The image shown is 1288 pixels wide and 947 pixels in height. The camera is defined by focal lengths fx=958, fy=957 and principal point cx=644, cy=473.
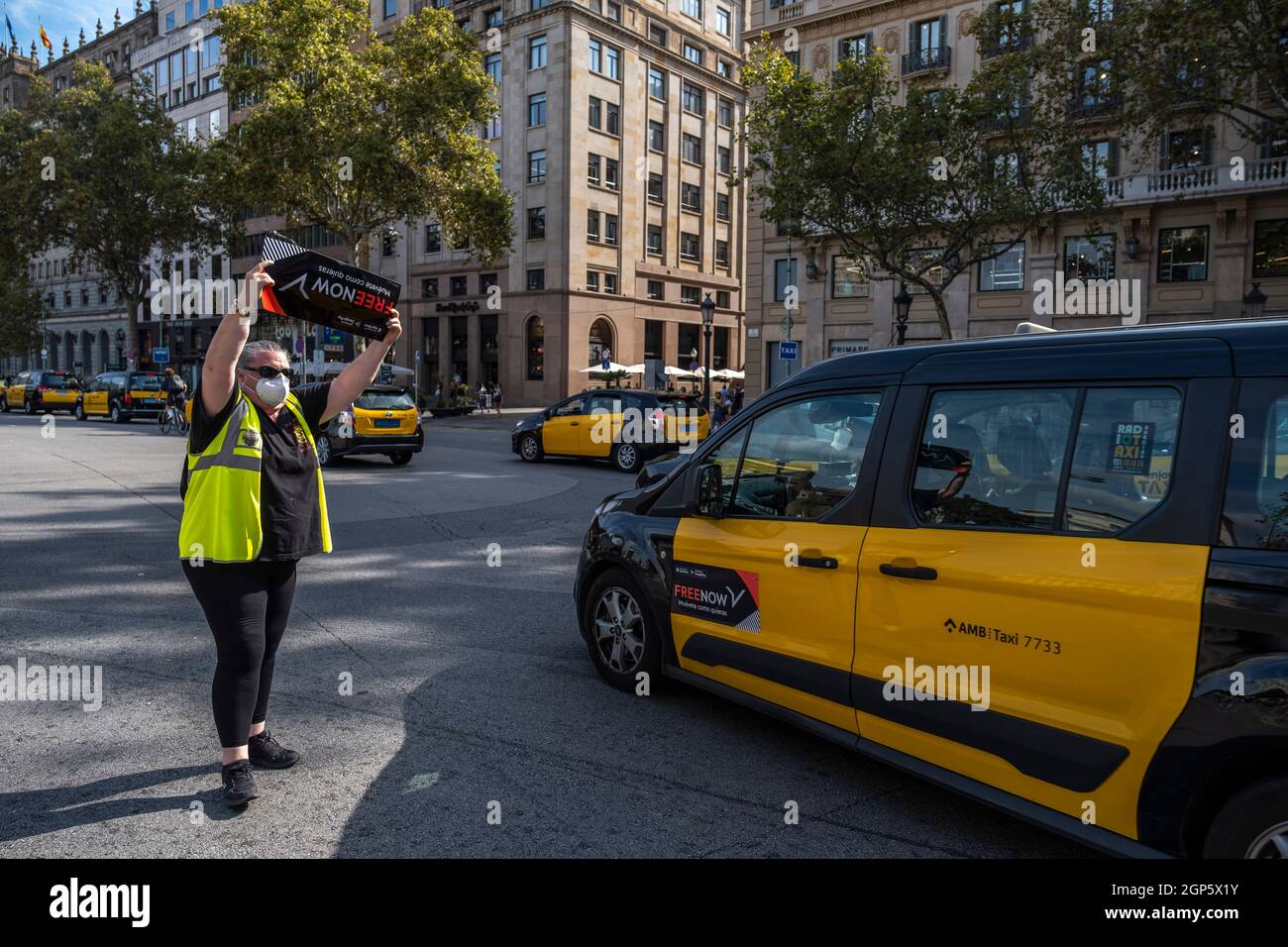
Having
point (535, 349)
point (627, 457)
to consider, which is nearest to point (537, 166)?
point (535, 349)

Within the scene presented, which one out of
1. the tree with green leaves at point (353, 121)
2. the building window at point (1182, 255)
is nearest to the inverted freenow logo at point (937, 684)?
the tree with green leaves at point (353, 121)

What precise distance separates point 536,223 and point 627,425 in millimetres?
34030

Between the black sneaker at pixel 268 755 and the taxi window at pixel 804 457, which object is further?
the black sneaker at pixel 268 755

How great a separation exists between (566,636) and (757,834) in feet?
9.69

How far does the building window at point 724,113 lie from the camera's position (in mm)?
59938

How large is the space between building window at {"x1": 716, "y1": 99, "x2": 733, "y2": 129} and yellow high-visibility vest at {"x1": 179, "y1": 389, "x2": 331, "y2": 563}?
60.2 meters

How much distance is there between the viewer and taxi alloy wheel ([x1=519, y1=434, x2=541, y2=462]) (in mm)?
20297

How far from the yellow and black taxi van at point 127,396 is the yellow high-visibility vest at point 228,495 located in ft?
111

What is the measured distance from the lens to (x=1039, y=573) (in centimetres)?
309

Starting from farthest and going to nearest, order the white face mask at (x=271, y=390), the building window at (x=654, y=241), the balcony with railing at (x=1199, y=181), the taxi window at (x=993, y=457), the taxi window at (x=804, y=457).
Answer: the building window at (x=654, y=241)
the balcony with railing at (x=1199, y=181)
the taxi window at (x=804, y=457)
the white face mask at (x=271, y=390)
the taxi window at (x=993, y=457)

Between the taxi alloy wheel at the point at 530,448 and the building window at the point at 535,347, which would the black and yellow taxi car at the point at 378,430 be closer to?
the taxi alloy wheel at the point at 530,448

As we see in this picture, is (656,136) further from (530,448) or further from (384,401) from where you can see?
(384,401)

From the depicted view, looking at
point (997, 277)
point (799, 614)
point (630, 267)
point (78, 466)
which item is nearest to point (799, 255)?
point (997, 277)
